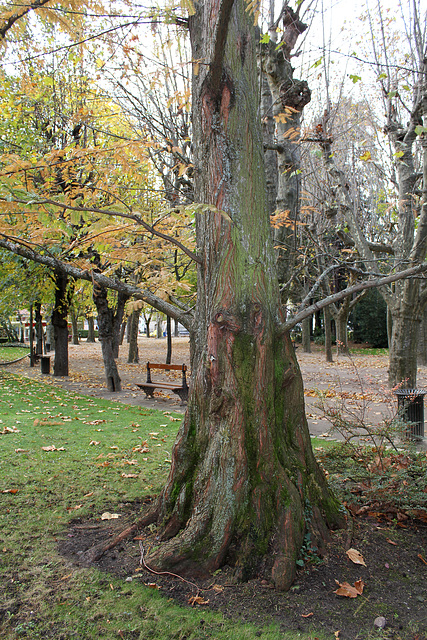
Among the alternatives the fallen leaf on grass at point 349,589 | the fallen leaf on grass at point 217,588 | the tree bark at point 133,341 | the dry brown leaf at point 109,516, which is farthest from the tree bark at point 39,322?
the fallen leaf on grass at point 349,589

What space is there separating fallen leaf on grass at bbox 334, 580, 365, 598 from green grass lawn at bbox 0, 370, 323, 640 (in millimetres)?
450

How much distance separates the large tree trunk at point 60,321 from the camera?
15633mm

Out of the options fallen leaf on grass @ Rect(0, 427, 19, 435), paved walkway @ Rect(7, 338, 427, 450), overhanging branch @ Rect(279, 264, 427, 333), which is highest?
overhanging branch @ Rect(279, 264, 427, 333)

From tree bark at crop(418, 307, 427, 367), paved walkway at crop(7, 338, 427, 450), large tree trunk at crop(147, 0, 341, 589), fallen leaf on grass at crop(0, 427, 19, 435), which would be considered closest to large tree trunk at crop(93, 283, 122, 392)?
paved walkway at crop(7, 338, 427, 450)

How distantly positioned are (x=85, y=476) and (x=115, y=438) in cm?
187

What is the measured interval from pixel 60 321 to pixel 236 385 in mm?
13779

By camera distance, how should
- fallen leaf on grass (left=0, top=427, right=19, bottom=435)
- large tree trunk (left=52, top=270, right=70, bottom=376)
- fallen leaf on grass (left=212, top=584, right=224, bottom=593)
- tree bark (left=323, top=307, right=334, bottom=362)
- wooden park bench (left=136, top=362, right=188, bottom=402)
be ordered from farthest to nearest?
tree bark (left=323, top=307, right=334, bottom=362)
large tree trunk (left=52, top=270, right=70, bottom=376)
wooden park bench (left=136, top=362, right=188, bottom=402)
fallen leaf on grass (left=0, top=427, right=19, bottom=435)
fallen leaf on grass (left=212, top=584, right=224, bottom=593)

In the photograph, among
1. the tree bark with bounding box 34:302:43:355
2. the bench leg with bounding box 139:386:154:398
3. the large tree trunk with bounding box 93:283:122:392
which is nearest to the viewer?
the bench leg with bounding box 139:386:154:398

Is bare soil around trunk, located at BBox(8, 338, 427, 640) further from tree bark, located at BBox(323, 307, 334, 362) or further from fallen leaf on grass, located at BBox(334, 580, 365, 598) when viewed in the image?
tree bark, located at BBox(323, 307, 334, 362)

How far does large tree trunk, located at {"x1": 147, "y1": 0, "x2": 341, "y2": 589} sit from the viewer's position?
3135 millimetres

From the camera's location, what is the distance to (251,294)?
11.3 ft

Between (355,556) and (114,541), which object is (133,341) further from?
(355,556)

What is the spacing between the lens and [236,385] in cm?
332

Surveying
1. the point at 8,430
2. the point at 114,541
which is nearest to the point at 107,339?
the point at 8,430
